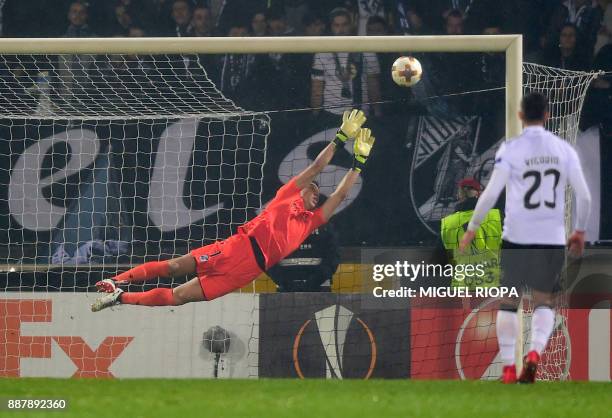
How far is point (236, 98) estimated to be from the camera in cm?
1311

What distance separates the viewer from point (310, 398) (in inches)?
286

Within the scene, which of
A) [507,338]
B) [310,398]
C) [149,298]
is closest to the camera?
[310,398]

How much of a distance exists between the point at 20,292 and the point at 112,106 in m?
2.68

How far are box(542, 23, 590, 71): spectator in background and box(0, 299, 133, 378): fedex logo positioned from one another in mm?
5515

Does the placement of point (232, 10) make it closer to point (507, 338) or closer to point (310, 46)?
point (310, 46)

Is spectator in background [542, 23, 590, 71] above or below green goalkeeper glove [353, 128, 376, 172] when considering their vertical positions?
above

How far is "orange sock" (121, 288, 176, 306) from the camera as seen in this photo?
10.4 meters

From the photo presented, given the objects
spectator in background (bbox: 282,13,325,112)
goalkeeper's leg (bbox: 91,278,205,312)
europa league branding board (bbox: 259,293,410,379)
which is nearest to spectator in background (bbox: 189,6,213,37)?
spectator in background (bbox: 282,13,325,112)

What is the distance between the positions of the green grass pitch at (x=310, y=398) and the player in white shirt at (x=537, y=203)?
0.49m

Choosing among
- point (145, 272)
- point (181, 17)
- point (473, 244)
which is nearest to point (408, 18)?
point (181, 17)

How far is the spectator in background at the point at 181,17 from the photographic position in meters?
13.7

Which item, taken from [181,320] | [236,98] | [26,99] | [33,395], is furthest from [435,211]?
[33,395]

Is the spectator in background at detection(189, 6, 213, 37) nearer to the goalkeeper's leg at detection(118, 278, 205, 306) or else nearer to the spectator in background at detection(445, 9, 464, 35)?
the spectator in background at detection(445, 9, 464, 35)

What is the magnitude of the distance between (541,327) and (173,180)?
6034 mm
